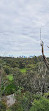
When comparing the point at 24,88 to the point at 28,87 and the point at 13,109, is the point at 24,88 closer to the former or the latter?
the point at 28,87

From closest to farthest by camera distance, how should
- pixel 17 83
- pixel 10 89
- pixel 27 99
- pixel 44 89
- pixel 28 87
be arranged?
1. pixel 27 99
2. pixel 44 89
3. pixel 28 87
4. pixel 17 83
5. pixel 10 89

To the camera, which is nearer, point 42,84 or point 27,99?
point 27,99

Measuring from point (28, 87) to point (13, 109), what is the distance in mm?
7845

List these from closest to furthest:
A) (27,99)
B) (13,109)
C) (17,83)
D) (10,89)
Result: (13,109), (27,99), (17,83), (10,89)

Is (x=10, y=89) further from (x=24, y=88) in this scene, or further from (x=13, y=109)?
(x=13, y=109)

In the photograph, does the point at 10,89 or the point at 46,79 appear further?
the point at 10,89

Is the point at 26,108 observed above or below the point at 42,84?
below

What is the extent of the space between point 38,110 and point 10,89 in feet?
54.4

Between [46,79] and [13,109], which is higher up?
[46,79]

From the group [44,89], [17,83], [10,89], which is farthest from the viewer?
[10,89]

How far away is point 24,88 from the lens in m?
20.9

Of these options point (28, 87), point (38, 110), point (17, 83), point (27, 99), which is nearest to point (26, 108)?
point (27, 99)

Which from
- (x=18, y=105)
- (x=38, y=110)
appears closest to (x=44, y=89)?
(x=18, y=105)

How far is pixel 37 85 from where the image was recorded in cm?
1831
